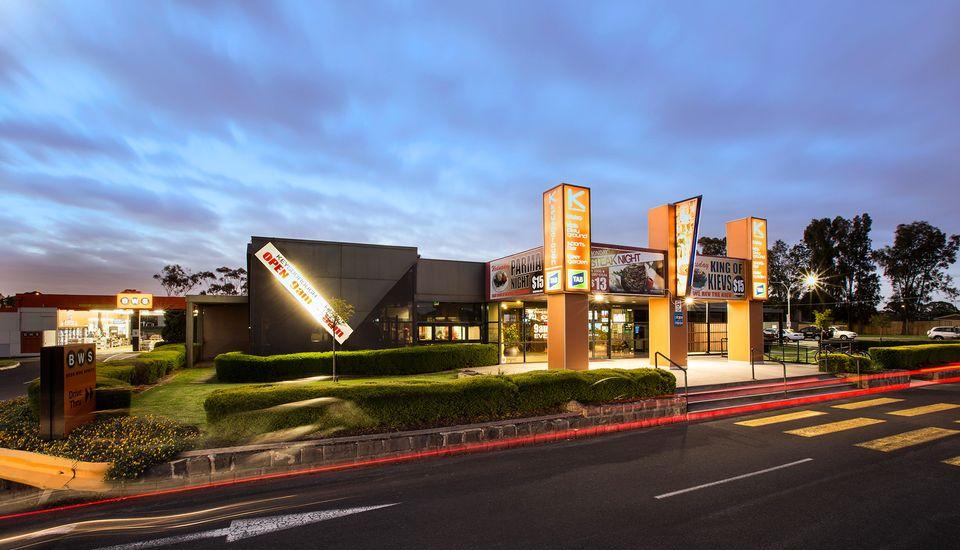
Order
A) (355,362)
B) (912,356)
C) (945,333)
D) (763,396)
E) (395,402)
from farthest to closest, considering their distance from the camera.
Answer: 1. (945,333)
2. (912,356)
3. (355,362)
4. (763,396)
5. (395,402)

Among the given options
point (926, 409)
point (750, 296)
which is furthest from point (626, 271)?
point (926, 409)

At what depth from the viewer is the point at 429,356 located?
20875 mm

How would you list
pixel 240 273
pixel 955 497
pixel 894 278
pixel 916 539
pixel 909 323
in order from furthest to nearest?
pixel 240 273 < pixel 894 278 < pixel 909 323 < pixel 955 497 < pixel 916 539

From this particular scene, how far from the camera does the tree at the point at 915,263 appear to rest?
74312 millimetres

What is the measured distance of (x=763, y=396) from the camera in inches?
598

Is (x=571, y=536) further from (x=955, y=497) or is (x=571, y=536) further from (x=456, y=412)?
(x=955, y=497)

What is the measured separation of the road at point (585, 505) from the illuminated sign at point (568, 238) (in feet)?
26.9

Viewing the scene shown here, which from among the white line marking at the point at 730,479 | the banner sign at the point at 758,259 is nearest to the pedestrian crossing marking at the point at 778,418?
the white line marking at the point at 730,479

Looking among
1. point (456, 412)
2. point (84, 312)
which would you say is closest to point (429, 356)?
point (456, 412)

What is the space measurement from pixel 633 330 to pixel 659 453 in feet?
60.8

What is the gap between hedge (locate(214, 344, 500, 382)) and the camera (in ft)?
59.4

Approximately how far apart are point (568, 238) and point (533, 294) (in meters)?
4.36

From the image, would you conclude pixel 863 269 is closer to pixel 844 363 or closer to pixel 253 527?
pixel 844 363

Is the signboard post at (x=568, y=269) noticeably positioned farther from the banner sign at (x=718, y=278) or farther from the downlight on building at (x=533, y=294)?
the banner sign at (x=718, y=278)
